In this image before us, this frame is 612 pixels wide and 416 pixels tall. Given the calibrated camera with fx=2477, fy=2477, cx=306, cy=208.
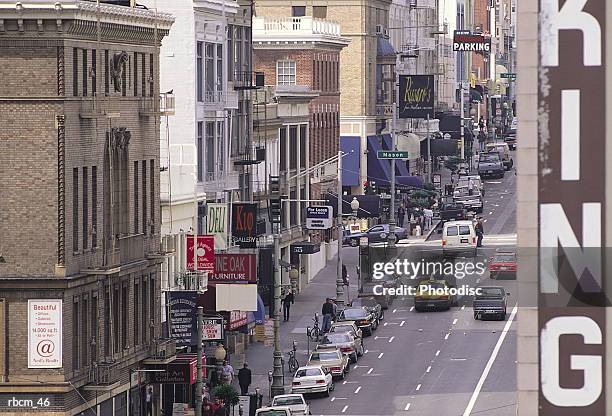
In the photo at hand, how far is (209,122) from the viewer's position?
3676 inches

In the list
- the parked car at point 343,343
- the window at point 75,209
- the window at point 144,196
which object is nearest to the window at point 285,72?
the parked car at point 343,343

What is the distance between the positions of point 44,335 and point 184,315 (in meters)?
9.75

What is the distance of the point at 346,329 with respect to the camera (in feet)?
293

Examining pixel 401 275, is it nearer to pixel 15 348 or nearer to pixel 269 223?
pixel 269 223

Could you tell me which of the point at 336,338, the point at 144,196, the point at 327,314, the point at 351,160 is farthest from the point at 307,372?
the point at 351,160

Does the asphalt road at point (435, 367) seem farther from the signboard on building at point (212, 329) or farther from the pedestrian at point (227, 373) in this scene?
the signboard on building at point (212, 329)

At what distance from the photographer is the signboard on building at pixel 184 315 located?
Answer: 244ft

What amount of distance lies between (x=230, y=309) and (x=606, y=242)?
38675mm

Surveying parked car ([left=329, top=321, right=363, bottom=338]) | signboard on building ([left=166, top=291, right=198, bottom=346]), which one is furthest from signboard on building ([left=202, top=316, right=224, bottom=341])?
parked car ([left=329, top=321, right=363, bottom=338])

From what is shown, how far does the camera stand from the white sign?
65625 mm

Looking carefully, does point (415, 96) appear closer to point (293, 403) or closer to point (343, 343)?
point (343, 343)

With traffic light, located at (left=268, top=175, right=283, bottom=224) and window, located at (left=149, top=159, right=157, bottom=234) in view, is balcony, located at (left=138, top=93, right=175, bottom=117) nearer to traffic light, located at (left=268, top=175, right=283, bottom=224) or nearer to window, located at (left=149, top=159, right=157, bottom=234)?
window, located at (left=149, top=159, right=157, bottom=234)

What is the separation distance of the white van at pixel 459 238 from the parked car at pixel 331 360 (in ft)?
79.0

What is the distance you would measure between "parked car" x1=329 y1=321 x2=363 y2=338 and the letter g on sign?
4691 cm
